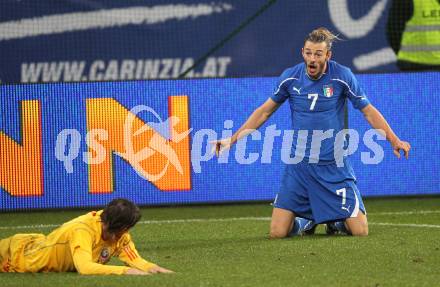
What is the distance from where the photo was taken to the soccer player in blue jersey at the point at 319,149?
9789mm

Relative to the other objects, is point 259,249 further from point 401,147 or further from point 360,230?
point 401,147

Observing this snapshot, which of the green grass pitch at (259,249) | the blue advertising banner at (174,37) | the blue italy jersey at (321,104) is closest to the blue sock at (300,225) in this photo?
the green grass pitch at (259,249)

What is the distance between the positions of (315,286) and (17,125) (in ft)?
23.4

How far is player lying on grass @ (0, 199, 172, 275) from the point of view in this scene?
6.84 meters

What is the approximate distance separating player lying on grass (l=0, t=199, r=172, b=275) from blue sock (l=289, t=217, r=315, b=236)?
3.02 m

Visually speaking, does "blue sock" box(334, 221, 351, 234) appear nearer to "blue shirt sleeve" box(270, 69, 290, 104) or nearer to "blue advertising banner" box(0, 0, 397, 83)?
"blue shirt sleeve" box(270, 69, 290, 104)

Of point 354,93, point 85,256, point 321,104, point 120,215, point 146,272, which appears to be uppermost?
point 354,93

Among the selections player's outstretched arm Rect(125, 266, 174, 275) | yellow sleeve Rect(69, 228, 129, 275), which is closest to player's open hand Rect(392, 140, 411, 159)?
player's outstretched arm Rect(125, 266, 174, 275)

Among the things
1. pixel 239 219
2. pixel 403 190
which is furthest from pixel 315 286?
pixel 403 190

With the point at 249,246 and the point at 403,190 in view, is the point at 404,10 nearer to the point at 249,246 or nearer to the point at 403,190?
the point at 403,190

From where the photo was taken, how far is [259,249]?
29.3ft

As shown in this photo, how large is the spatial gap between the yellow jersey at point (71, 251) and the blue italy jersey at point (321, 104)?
9.90 ft

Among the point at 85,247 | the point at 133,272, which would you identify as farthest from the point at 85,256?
the point at 133,272

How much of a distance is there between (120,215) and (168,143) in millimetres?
6302
